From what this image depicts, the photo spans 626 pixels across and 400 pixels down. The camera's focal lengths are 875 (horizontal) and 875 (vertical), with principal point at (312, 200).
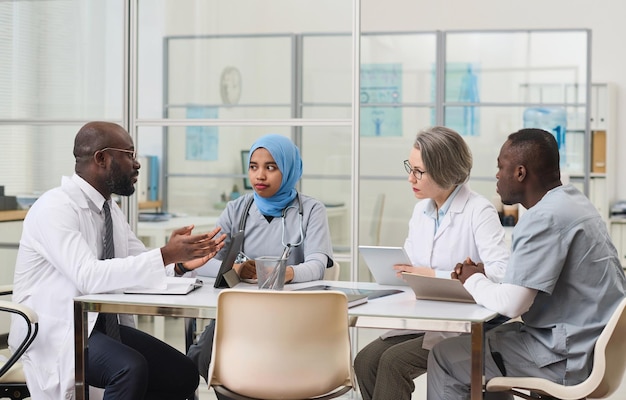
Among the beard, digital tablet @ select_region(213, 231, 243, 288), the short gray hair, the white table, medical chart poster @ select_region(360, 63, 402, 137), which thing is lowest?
the white table

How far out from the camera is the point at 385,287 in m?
3.00

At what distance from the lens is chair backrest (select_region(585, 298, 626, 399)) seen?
2.41 meters

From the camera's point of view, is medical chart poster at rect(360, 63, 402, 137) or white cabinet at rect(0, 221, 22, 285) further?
medical chart poster at rect(360, 63, 402, 137)

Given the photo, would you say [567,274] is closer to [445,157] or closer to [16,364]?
[445,157]

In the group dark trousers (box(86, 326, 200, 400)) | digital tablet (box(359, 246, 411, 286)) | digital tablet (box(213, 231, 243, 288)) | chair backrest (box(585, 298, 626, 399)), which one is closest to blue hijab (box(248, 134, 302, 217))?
digital tablet (box(213, 231, 243, 288))

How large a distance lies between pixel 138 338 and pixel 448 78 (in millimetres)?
5356

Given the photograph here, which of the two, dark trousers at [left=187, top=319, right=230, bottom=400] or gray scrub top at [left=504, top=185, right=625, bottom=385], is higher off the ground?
gray scrub top at [left=504, top=185, right=625, bottom=385]

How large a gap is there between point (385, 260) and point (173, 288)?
0.70 m

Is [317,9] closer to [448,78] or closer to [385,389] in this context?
[385,389]

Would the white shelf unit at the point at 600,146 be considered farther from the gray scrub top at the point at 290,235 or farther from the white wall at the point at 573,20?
the gray scrub top at the point at 290,235

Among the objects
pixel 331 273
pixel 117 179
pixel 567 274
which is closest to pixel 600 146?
pixel 331 273

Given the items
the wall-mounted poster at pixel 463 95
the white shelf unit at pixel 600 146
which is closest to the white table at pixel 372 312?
the wall-mounted poster at pixel 463 95

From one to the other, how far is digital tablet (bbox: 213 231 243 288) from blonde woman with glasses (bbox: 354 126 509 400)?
58cm

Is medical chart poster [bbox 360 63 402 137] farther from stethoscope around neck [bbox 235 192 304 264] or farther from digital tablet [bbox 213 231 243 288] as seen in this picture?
digital tablet [bbox 213 231 243 288]
